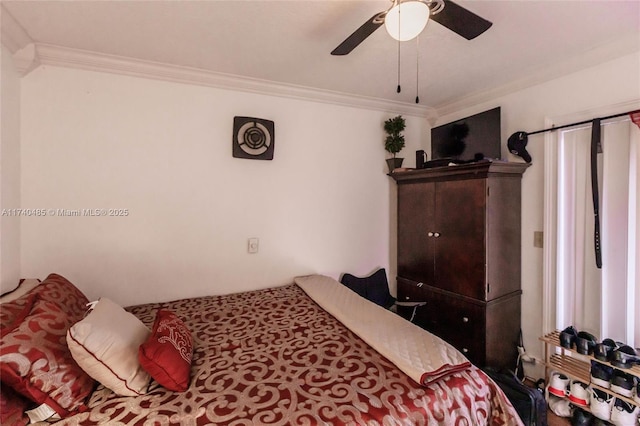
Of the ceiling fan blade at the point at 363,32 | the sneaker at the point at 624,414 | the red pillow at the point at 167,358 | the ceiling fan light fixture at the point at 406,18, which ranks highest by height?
the ceiling fan blade at the point at 363,32

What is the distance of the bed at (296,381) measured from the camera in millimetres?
959

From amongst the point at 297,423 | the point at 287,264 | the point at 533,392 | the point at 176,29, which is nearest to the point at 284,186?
the point at 287,264

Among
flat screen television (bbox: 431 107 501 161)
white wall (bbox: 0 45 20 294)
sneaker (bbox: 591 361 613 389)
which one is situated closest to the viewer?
white wall (bbox: 0 45 20 294)

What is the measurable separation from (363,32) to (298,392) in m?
1.60

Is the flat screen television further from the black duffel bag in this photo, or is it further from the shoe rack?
the black duffel bag

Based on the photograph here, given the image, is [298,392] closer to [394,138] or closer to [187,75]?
[187,75]

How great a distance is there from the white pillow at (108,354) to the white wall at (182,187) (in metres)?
1.03

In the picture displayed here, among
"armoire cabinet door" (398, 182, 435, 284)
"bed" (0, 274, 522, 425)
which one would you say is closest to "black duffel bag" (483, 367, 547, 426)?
"bed" (0, 274, 522, 425)

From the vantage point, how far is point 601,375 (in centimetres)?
169

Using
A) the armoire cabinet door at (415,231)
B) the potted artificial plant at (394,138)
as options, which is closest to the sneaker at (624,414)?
the armoire cabinet door at (415,231)

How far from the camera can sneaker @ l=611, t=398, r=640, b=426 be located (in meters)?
1.61

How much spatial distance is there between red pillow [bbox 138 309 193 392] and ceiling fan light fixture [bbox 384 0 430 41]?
162cm

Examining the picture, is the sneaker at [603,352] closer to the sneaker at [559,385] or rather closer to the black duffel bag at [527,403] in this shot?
the sneaker at [559,385]

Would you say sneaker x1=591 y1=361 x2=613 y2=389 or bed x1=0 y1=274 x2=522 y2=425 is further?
sneaker x1=591 y1=361 x2=613 y2=389
